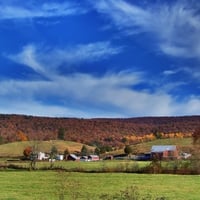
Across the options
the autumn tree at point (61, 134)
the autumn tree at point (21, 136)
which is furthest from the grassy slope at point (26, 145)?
the autumn tree at point (61, 134)

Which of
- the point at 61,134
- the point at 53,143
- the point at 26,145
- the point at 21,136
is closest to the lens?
the point at 26,145

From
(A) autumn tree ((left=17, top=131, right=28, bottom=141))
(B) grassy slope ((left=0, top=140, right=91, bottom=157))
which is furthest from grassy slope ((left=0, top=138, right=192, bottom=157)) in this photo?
(A) autumn tree ((left=17, top=131, right=28, bottom=141))

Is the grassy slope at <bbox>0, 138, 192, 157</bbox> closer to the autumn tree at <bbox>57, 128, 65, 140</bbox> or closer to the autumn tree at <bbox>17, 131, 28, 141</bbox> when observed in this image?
the autumn tree at <bbox>17, 131, 28, 141</bbox>

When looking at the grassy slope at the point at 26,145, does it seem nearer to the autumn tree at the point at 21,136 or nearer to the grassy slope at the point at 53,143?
the grassy slope at the point at 53,143

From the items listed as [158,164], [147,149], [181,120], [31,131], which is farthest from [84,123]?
[158,164]

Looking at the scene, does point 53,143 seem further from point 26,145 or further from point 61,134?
point 61,134

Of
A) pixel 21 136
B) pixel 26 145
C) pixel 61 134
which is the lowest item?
pixel 26 145

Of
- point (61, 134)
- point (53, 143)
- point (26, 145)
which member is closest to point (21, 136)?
point (61, 134)

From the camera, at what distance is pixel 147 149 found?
12438 centimetres

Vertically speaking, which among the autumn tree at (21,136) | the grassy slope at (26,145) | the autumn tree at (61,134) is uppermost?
the autumn tree at (61,134)

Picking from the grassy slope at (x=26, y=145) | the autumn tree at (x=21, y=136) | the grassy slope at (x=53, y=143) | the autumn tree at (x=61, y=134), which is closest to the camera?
the grassy slope at (x=53, y=143)

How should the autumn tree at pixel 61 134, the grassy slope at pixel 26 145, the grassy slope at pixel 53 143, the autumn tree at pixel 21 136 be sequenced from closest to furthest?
1. the grassy slope at pixel 53 143
2. the grassy slope at pixel 26 145
3. the autumn tree at pixel 21 136
4. the autumn tree at pixel 61 134

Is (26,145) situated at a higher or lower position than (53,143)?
lower

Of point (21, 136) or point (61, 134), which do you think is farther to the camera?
point (61, 134)
